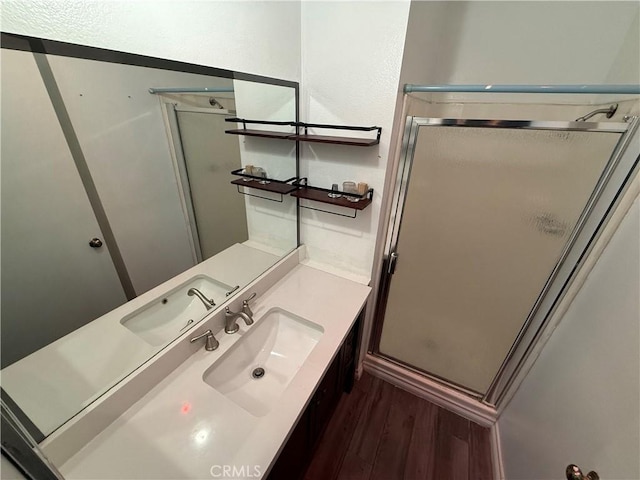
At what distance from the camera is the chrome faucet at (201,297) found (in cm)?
103

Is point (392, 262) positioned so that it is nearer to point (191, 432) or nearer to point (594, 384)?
point (594, 384)

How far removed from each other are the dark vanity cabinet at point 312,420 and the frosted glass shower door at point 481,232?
45 centimetres

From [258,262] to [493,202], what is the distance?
121cm

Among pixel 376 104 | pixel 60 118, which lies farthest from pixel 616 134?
pixel 60 118

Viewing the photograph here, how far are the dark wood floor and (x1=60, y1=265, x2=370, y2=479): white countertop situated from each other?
81 cm

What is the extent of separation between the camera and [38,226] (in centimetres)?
60

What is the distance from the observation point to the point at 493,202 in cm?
118

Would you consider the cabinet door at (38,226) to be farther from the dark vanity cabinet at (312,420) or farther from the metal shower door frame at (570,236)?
the metal shower door frame at (570,236)

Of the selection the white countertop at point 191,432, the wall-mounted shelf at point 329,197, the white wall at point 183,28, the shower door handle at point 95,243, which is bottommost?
the white countertop at point 191,432

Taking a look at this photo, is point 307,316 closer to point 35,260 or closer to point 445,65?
point 35,260

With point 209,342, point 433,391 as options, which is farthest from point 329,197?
point 433,391

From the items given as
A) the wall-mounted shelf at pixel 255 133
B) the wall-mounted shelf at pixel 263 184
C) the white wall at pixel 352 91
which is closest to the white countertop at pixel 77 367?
the wall-mounted shelf at pixel 263 184

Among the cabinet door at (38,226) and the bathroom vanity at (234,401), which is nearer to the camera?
the cabinet door at (38,226)

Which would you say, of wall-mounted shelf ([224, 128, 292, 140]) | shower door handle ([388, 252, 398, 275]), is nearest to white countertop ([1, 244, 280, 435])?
wall-mounted shelf ([224, 128, 292, 140])
